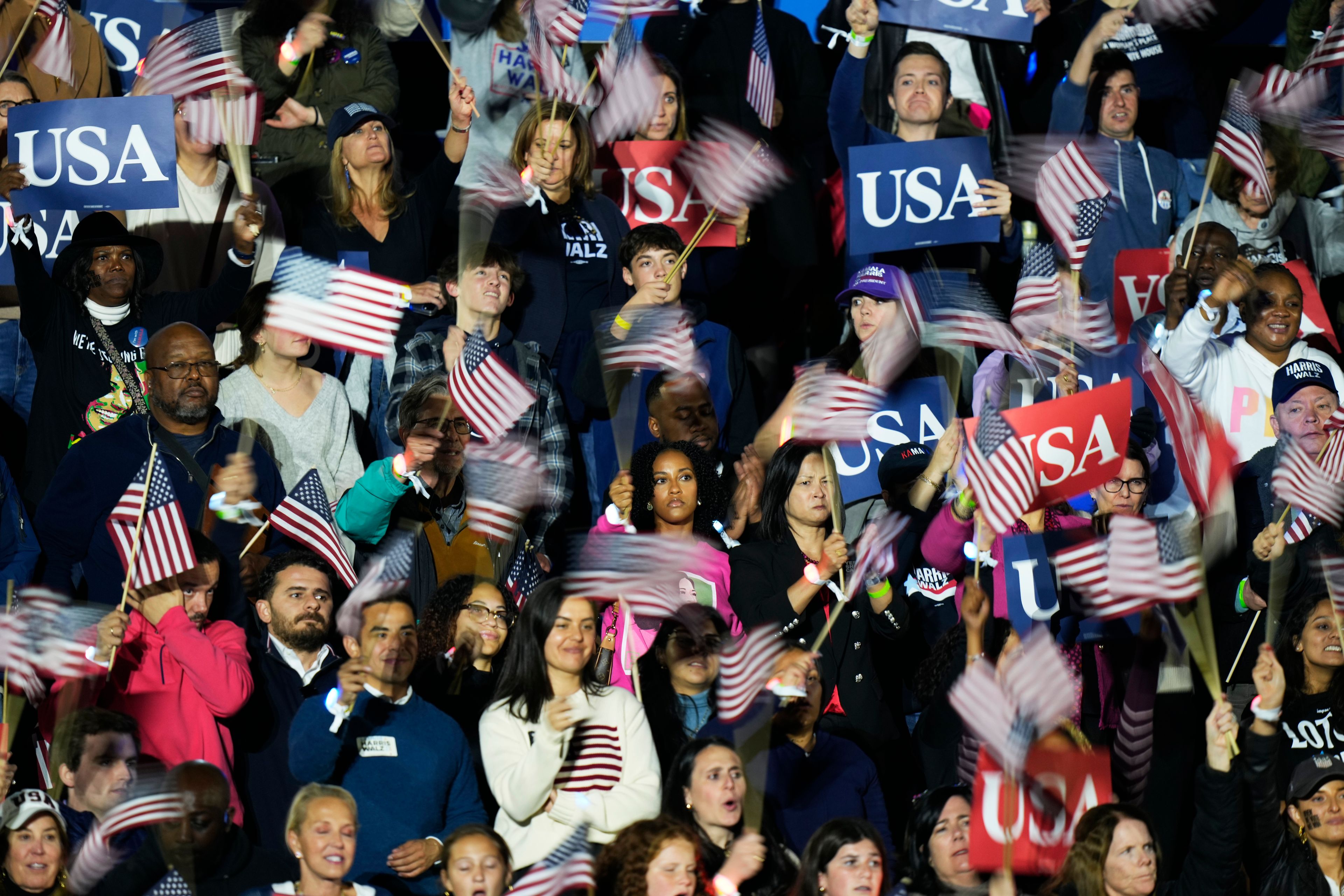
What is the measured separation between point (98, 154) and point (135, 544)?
1931 mm

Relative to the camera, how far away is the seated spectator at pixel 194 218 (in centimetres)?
781

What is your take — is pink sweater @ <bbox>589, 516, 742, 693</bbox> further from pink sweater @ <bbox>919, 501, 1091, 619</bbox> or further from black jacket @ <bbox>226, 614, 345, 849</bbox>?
black jacket @ <bbox>226, 614, 345, 849</bbox>

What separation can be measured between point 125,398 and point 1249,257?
4.56 metres

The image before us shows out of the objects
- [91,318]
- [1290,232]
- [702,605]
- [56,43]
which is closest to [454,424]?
[702,605]

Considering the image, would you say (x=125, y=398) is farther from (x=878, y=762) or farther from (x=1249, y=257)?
(x=1249, y=257)

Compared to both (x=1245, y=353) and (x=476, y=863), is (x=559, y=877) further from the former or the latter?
(x=1245, y=353)

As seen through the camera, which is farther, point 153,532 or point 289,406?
point 289,406

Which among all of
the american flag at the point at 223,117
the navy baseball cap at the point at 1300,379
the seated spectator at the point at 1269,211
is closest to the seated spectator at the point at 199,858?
the american flag at the point at 223,117

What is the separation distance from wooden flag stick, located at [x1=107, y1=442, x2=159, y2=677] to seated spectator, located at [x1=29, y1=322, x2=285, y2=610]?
172 mm

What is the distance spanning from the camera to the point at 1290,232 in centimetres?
915

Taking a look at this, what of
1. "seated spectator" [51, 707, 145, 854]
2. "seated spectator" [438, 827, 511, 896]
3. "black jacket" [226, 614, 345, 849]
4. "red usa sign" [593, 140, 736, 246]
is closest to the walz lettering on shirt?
"red usa sign" [593, 140, 736, 246]

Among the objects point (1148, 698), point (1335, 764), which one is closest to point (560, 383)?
point (1148, 698)

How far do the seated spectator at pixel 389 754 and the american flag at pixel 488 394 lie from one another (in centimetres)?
105

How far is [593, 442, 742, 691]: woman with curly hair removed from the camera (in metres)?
6.53
